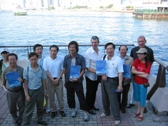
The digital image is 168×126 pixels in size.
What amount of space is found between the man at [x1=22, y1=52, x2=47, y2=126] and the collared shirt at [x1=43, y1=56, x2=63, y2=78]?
1.02 feet

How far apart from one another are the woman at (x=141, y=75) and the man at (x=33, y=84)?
1.88m

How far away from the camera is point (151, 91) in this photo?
5.11 m

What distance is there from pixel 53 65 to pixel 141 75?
182 cm

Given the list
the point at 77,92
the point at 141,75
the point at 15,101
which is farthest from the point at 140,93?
the point at 15,101

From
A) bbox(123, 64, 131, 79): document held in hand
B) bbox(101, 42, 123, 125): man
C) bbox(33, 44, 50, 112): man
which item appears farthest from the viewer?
bbox(33, 44, 50, 112): man

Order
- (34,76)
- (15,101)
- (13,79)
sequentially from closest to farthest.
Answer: (13,79), (34,76), (15,101)

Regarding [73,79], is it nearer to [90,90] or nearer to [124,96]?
[90,90]

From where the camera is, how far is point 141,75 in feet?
13.6

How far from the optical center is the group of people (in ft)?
12.8

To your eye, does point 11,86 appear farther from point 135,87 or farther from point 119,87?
point 135,87

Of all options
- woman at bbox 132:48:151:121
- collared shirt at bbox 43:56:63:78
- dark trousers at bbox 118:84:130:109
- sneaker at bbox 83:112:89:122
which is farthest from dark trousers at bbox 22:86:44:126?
woman at bbox 132:48:151:121

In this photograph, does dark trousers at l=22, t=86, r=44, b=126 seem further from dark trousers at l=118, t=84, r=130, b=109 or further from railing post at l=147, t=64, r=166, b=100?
railing post at l=147, t=64, r=166, b=100

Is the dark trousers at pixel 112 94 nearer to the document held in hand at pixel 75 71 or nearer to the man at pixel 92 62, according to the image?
the man at pixel 92 62

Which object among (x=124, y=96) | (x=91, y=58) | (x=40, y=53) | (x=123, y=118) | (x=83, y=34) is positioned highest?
(x=40, y=53)
